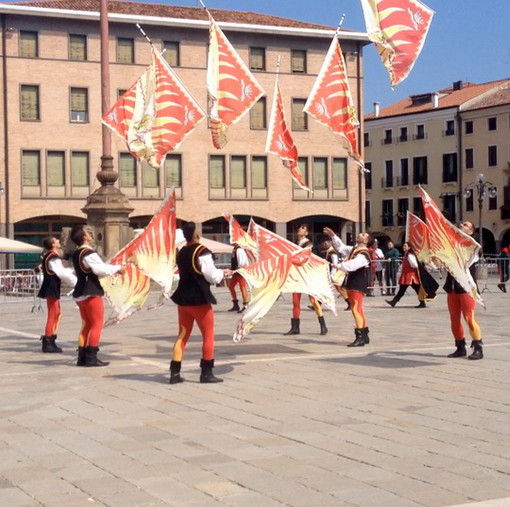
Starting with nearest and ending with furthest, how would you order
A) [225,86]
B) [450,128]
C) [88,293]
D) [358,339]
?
[88,293] < [358,339] < [225,86] < [450,128]

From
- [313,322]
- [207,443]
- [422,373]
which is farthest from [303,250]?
[313,322]

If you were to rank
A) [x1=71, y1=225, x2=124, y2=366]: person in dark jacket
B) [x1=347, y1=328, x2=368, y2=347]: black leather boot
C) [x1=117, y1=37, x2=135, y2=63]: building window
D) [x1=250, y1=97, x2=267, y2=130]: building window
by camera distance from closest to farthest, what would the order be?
[x1=71, y1=225, x2=124, y2=366]: person in dark jacket < [x1=347, y1=328, x2=368, y2=347]: black leather boot < [x1=117, y1=37, x2=135, y2=63]: building window < [x1=250, y1=97, x2=267, y2=130]: building window

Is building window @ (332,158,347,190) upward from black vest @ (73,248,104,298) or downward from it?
upward

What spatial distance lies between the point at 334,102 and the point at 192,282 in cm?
689

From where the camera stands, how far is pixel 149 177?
56000mm

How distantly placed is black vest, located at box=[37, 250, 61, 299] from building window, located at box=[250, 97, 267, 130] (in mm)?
43671

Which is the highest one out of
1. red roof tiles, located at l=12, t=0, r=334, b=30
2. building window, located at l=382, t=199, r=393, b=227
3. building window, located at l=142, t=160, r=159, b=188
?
red roof tiles, located at l=12, t=0, r=334, b=30

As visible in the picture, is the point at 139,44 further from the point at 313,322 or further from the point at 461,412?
the point at 461,412

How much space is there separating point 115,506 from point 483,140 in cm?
7213

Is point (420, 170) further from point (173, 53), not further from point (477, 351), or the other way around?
point (477, 351)

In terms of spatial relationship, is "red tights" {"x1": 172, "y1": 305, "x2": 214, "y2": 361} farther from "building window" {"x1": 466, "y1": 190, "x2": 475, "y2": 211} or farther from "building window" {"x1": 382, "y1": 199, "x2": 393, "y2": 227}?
"building window" {"x1": 382, "y1": 199, "x2": 393, "y2": 227}

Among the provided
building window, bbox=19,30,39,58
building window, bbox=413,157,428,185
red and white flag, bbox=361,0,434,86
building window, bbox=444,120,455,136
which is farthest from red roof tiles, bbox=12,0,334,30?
red and white flag, bbox=361,0,434,86

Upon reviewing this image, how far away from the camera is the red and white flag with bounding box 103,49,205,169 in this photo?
57.1 ft

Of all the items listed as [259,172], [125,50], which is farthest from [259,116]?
[125,50]
